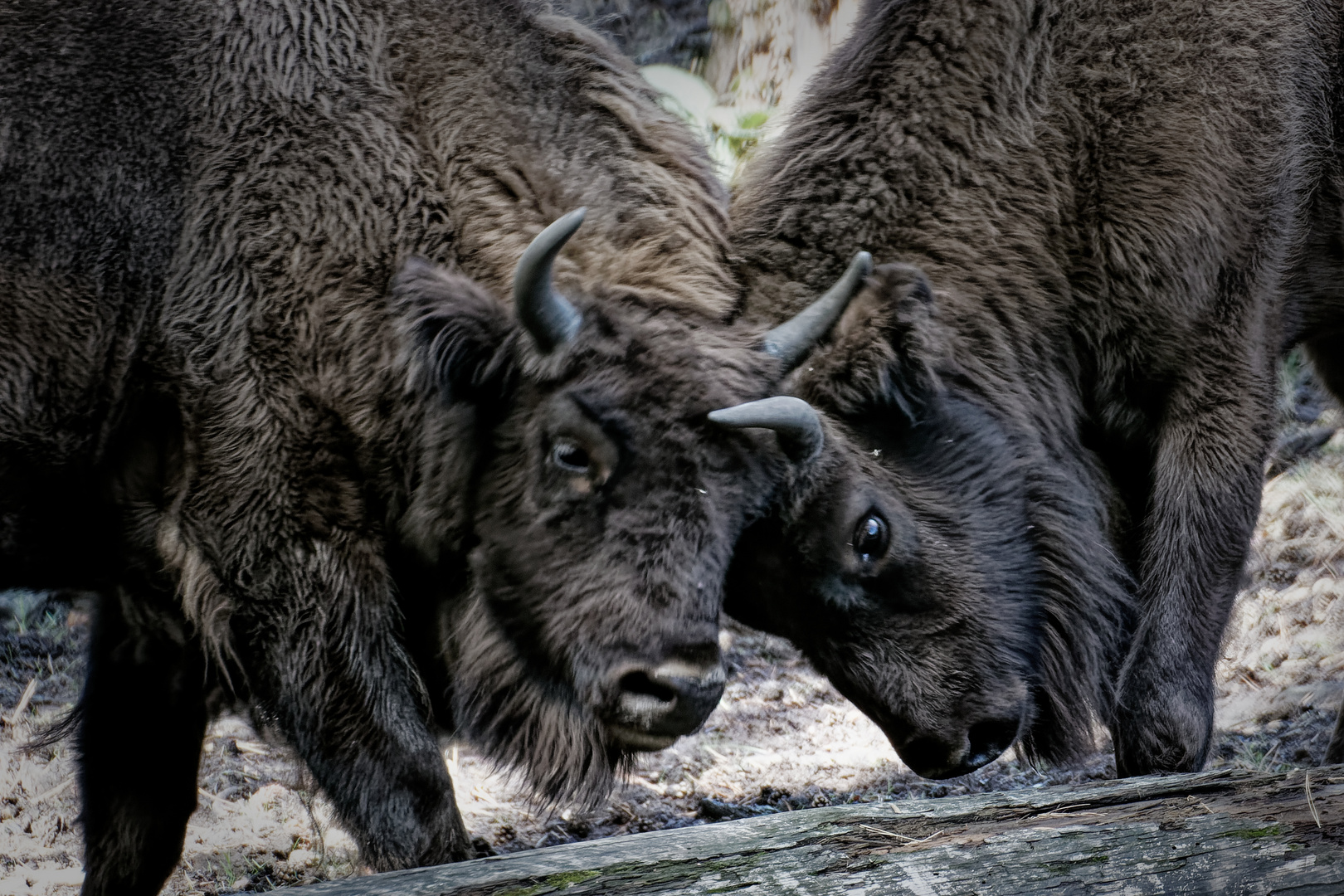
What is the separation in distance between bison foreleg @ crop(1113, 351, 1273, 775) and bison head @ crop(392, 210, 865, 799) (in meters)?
1.21

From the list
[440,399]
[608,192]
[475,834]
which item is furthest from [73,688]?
[608,192]

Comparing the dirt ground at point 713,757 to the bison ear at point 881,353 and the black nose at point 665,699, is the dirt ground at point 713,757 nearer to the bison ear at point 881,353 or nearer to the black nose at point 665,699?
the black nose at point 665,699

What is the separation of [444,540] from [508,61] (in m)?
1.31

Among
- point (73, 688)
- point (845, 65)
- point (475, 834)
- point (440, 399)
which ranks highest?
point (845, 65)

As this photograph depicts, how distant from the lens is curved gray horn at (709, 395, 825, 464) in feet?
9.87

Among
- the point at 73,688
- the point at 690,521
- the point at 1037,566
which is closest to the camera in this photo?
the point at 690,521

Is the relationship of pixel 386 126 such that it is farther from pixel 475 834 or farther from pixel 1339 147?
pixel 1339 147

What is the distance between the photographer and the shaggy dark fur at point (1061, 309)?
11.7 feet

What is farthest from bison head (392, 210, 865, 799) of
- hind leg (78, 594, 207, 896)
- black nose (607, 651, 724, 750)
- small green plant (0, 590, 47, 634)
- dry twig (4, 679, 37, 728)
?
small green plant (0, 590, 47, 634)

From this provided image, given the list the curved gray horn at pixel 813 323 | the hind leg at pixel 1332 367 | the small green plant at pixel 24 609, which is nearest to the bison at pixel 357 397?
the curved gray horn at pixel 813 323

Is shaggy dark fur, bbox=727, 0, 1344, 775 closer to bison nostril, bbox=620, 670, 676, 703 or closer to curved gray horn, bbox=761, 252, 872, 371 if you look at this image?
curved gray horn, bbox=761, 252, 872, 371

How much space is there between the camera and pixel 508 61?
3.47m

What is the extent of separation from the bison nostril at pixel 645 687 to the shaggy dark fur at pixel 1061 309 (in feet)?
2.22

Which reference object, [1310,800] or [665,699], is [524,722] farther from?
[1310,800]
